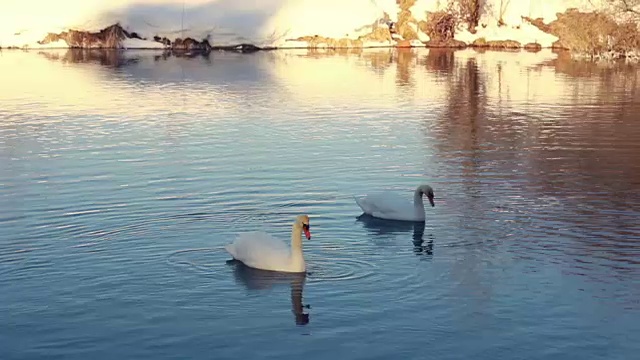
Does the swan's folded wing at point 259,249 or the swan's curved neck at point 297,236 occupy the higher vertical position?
the swan's curved neck at point 297,236

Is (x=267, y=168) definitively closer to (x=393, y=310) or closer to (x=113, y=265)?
(x=113, y=265)

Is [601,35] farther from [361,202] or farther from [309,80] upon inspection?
[361,202]

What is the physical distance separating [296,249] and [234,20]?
2098 inches

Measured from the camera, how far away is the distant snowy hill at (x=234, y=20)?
6456 cm

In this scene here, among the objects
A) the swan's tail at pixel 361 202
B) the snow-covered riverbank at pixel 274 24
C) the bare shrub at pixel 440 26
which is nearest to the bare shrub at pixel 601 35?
the snow-covered riverbank at pixel 274 24

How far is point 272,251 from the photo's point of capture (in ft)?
44.3

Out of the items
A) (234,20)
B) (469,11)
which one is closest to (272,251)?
(234,20)

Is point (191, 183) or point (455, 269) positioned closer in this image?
point (455, 269)

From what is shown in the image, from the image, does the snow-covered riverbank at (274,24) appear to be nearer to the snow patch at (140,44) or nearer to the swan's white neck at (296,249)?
the snow patch at (140,44)

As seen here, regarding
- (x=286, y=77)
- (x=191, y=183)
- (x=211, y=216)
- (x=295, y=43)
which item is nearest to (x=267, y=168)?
(x=191, y=183)

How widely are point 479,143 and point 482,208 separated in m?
7.10

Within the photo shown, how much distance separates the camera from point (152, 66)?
48719 millimetres

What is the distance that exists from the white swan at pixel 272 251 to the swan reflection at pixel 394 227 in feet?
7.66

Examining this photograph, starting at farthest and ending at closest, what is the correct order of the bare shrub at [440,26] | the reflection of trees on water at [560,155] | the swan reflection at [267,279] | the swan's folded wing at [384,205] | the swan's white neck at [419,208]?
1. the bare shrub at [440,26]
2. the swan's folded wing at [384,205]
3. the swan's white neck at [419,208]
4. the reflection of trees on water at [560,155]
5. the swan reflection at [267,279]
